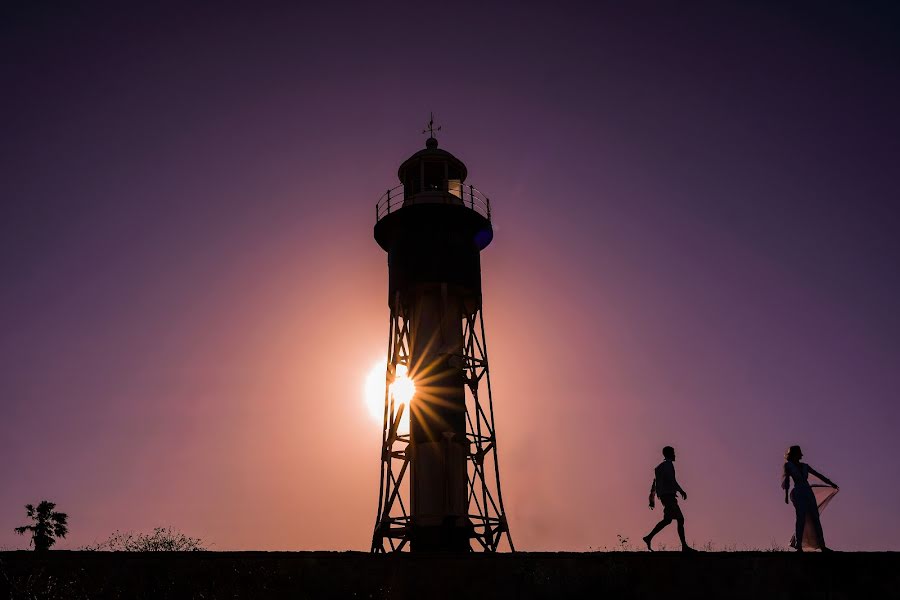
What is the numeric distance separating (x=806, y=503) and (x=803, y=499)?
0.27ft

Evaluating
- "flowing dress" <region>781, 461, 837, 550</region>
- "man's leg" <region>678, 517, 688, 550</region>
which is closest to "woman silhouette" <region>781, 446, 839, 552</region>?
"flowing dress" <region>781, 461, 837, 550</region>

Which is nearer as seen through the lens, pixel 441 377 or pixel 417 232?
pixel 441 377

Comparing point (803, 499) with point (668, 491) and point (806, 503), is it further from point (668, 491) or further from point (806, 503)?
point (668, 491)

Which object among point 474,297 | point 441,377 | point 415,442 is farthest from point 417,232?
point 415,442

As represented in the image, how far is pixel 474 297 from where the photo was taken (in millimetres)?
28328

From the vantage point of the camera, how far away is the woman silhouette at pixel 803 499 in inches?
572

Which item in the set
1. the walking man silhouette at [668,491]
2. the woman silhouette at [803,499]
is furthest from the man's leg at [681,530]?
the woman silhouette at [803,499]

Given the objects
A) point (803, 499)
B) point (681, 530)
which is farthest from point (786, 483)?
point (681, 530)

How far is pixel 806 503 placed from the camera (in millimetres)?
14688
